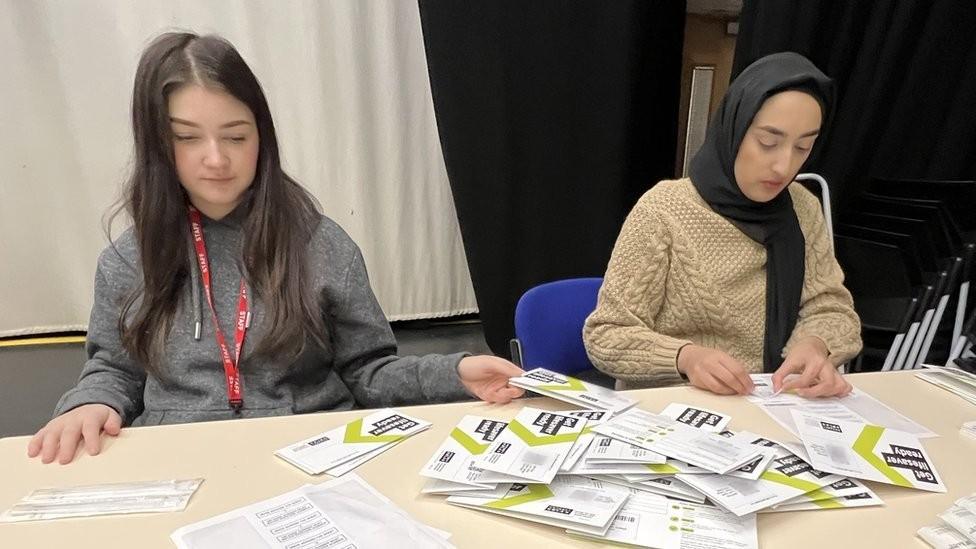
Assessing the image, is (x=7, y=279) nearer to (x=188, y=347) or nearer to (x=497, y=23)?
(x=188, y=347)

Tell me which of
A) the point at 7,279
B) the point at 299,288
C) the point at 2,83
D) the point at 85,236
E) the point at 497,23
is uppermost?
the point at 497,23

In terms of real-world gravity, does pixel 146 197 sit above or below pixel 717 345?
above

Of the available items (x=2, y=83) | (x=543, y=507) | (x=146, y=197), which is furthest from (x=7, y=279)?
(x=543, y=507)

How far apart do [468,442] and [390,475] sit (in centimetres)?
12

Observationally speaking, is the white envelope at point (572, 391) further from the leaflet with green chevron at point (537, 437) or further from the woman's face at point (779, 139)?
the woman's face at point (779, 139)

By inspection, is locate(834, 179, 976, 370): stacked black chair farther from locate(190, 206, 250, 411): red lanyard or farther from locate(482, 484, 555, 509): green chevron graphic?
locate(190, 206, 250, 411): red lanyard

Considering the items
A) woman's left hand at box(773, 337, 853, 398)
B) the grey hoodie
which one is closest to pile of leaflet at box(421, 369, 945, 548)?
woman's left hand at box(773, 337, 853, 398)

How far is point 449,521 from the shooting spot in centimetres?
75

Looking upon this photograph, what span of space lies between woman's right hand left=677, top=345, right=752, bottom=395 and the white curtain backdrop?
1863 mm

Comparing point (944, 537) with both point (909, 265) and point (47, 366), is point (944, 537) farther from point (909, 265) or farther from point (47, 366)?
point (47, 366)

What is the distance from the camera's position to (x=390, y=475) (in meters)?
0.84

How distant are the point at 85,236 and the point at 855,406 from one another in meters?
2.81

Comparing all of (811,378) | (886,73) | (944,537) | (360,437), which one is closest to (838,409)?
(811,378)

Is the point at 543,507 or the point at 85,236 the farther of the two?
the point at 85,236
